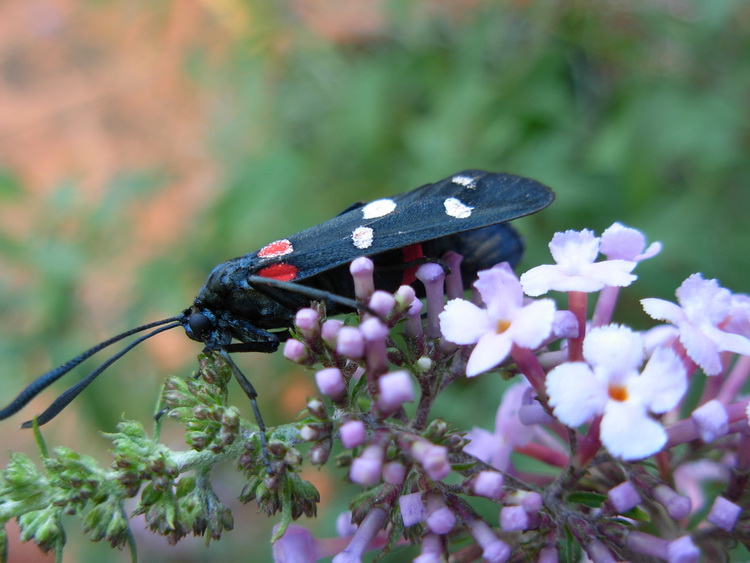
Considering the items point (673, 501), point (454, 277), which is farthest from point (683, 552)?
point (454, 277)

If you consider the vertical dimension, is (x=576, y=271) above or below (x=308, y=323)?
below

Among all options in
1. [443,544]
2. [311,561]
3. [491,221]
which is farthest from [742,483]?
[311,561]

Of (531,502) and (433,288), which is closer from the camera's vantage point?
(531,502)

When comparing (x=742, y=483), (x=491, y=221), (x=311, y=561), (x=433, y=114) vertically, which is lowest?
(x=742, y=483)

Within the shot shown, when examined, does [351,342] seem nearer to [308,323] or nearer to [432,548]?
[308,323]

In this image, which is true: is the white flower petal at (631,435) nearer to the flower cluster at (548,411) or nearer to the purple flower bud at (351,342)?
the flower cluster at (548,411)

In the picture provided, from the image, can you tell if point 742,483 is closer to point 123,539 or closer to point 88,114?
point 123,539

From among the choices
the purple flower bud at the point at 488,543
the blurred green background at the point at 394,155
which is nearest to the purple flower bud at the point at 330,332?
the purple flower bud at the point at 488,543
